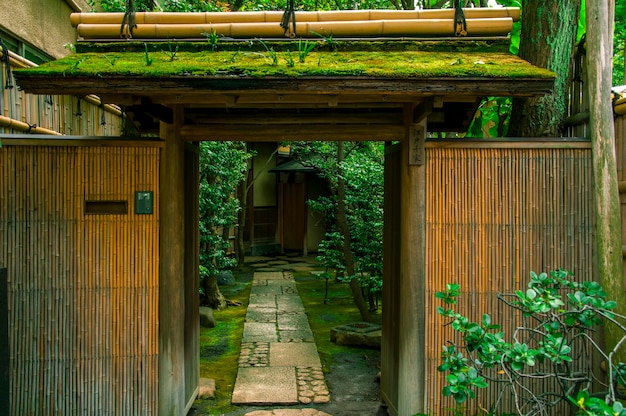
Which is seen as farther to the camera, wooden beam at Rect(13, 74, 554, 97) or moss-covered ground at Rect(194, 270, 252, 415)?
moss-covered ground at Rect(194, 270, 252, 415)

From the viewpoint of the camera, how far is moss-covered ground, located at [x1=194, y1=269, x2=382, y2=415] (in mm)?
6711

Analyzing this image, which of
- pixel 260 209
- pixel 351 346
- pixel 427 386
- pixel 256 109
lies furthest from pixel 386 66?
pixel 260 209

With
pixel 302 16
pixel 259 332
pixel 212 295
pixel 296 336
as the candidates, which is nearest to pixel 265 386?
pixel 296 336

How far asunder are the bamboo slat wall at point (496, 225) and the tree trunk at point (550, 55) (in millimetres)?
840

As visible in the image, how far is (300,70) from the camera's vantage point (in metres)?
Answer: 4.05

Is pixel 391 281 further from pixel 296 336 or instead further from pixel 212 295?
pixel 212 295

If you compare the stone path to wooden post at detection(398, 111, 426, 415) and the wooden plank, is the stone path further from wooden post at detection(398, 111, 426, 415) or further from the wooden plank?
the wooden plank

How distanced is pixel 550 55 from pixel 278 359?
518 cm

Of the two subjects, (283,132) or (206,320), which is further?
(206,320)

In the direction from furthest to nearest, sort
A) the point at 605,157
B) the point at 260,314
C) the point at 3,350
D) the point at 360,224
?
the point at 260,314 < the point at 360,224 < the point at 605,157 < the point at 3,350

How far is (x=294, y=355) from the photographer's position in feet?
25.9

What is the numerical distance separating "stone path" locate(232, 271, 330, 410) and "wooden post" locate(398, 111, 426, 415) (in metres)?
1.37

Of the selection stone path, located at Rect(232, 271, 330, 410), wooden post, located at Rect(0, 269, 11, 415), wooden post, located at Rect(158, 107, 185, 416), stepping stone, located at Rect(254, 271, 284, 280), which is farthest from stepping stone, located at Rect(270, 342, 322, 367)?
stepping stone, located at Rect(254, 271, 284, 280)

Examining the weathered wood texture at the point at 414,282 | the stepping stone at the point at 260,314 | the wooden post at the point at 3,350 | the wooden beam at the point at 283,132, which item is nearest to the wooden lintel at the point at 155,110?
the wooden beam at the point at 283,132
